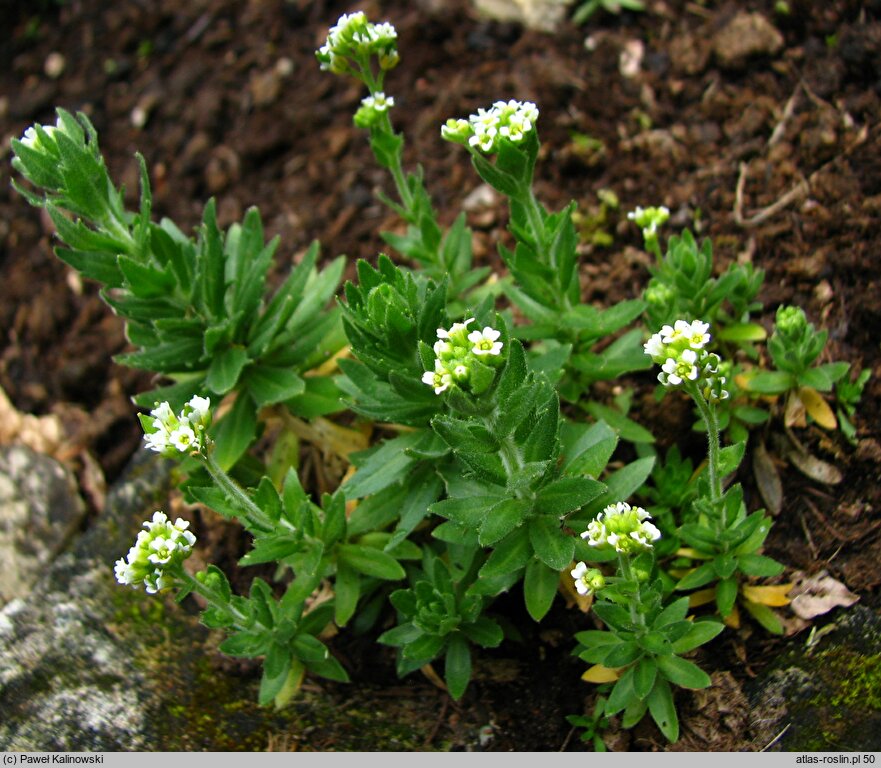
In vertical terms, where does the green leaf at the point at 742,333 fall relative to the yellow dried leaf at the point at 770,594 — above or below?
above

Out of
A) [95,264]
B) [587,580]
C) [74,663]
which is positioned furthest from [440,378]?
[74,663]

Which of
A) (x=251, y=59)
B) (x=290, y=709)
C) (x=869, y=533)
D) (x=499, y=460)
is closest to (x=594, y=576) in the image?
(x=499, y=460)

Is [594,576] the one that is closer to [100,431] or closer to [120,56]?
[100,431]

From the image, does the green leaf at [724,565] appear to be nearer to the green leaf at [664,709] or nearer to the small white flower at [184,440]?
the green leaf at [664,709]

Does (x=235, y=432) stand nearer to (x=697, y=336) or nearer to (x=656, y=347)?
(x=656, y=347)

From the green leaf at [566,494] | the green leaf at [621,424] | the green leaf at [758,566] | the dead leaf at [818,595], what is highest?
the green leaf at [566,494]

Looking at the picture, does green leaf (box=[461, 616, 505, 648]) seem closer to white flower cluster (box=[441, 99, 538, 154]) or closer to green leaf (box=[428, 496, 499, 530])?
green leaf (box=[428, 496, 499, 530])

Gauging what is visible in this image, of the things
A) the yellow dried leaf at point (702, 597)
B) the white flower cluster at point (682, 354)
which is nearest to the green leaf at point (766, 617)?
the yellow dried leaf at point (702, 597)
